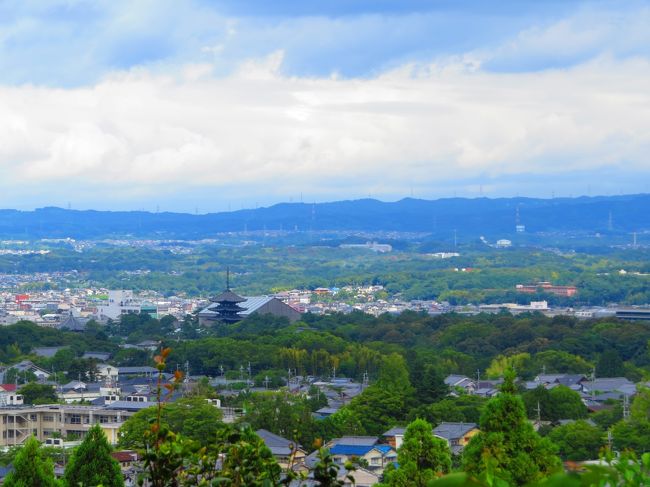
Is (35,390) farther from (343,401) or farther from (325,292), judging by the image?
(325,292)

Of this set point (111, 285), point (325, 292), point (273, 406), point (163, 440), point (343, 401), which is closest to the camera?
point (163, 440)

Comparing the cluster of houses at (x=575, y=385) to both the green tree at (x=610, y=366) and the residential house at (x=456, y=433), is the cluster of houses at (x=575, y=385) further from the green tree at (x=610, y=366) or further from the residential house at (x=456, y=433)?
the residential house at (x=456, y=433)

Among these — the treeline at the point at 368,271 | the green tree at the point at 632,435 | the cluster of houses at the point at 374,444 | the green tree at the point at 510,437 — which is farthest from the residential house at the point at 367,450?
the treeline at the point at 368,271

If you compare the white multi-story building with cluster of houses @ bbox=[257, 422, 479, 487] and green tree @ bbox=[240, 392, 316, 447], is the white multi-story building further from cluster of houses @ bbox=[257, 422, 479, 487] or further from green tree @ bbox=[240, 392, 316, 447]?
cluster of houses @ bbox=[257, 422, 479, 487]

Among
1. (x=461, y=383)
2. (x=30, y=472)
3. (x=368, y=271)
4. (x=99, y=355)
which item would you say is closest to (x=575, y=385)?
(x=461, y=383)

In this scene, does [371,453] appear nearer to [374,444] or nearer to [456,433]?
[374,444]

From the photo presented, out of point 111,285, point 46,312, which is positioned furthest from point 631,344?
point 111,285
